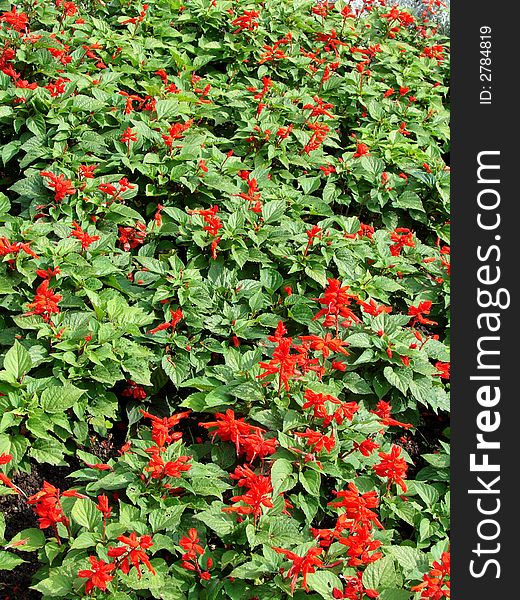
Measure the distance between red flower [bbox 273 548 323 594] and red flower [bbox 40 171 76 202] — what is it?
2.36 m

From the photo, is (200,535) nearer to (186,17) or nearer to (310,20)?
(186,17)

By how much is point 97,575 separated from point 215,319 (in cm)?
158

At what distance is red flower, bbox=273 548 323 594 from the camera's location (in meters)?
2.53

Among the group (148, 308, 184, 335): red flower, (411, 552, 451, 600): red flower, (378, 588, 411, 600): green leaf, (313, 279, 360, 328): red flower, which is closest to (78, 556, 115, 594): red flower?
(378, 588, 411, 600): green leaf

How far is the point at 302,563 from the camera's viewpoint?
8.36 feet

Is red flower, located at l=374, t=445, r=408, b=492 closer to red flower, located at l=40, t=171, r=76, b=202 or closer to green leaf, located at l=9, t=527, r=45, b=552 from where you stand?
green leaf, located at l=9, t=527, r=45, b=552

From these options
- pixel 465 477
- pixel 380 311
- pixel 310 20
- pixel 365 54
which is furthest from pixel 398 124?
pixel 465 477

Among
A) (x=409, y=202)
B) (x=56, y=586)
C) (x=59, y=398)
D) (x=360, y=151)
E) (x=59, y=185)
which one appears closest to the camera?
(x=56, y=586)

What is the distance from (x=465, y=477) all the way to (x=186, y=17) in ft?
14.6

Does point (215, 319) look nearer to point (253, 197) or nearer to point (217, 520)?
point (253, 197)

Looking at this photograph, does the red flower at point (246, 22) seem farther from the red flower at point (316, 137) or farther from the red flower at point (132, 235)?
the red flower at point (132, 235)

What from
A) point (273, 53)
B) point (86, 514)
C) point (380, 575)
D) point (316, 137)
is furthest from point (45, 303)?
point (273, 53)

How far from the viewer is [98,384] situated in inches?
136

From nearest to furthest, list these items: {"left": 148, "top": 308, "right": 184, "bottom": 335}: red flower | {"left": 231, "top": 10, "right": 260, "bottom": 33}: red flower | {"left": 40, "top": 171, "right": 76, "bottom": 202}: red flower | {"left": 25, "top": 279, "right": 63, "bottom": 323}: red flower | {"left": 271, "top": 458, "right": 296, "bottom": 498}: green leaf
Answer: {"left": 271, "top": 458, "right": 296, "bottom": 498}: green leaf → {"left": 25, "top": 279, "right": 63, "bottom": 323}: red flower → {"left": 148, "top": 308, "right": 184, "bottom": 335}: red flower → {"left": 40, "top": 171, "right": 76, "bottom": 202}: red flower → {"left": 231, "top": 10, "right": 260, "bottom": 33}: red flower
